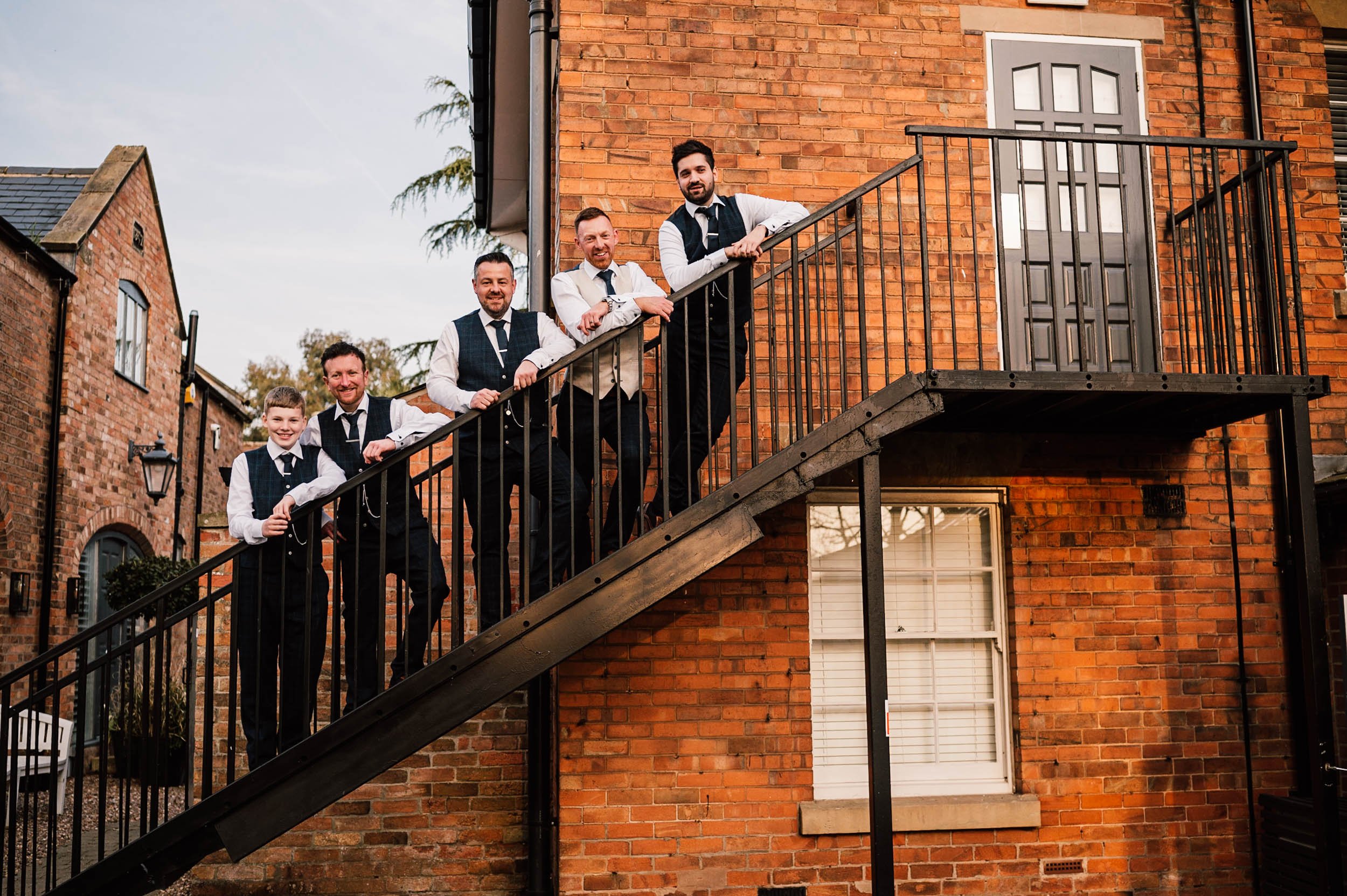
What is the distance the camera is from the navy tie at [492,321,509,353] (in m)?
4.78

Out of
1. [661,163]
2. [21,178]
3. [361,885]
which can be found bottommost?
[361,885]

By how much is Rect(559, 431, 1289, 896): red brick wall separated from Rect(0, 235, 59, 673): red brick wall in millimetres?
8772

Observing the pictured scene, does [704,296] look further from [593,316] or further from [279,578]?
[279,578]

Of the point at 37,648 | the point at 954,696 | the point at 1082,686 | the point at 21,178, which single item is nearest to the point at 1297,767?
the point at 1082,686

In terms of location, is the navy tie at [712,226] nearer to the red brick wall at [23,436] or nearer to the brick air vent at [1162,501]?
the brick air vent at [1162,501]

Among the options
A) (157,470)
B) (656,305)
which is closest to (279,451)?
(656,305)

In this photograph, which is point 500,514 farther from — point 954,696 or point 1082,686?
point 1082,686

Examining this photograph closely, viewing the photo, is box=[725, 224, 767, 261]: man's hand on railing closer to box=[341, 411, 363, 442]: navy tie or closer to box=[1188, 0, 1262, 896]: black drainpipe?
box=[341, 411, 363, 442]: navy tie

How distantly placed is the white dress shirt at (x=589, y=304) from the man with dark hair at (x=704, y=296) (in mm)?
135

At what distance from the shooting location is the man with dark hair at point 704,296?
15.4ft

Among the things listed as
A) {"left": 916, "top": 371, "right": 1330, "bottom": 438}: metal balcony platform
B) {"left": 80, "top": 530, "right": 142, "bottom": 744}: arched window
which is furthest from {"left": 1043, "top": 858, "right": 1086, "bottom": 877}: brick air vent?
{"left": 80, "top": 530, "right": 142, "bottom": 744}: arched window

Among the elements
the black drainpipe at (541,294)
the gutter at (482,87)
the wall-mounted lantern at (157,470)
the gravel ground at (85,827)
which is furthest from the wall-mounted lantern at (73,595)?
the black drainpipe at (541,294)

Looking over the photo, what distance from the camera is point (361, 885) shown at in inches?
238

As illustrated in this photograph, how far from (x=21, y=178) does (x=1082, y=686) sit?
16624 mm
